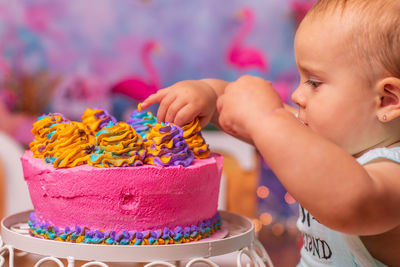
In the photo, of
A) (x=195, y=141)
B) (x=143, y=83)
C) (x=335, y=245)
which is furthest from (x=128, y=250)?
(x=143, y=83)

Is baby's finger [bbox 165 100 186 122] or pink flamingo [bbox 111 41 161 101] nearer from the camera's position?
baby's finger [bbox 165 100 186 122]

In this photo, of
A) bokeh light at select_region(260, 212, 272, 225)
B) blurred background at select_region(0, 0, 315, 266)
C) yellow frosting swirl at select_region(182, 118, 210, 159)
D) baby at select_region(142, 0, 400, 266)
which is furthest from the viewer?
bokeh light at select_region(260, 212, 272, 225)

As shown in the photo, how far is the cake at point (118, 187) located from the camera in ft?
3.11

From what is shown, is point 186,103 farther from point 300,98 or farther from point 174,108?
point 300,98

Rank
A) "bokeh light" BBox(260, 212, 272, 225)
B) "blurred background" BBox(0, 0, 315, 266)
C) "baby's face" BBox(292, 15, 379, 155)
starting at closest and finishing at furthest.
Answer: "baby's face" BBox(292, 15, 379, 155) < "blurred background" BBox(0, 0, 315, 266) < "bokeh light" BBox(260, 212, 272, 225)

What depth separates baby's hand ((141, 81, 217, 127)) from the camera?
1.11 m

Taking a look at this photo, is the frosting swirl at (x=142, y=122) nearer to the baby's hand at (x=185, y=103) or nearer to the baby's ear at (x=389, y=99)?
the baby's hand at (x=185, y=103)

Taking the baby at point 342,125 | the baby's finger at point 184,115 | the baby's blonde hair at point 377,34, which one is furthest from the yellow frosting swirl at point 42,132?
the baby's blonde hair at point 377,34

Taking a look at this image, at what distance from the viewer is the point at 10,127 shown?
8.91 ft

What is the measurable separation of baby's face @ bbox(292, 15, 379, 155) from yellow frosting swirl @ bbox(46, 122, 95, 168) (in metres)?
0.42

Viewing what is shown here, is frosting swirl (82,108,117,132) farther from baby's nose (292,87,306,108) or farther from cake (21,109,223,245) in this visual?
baby's nose (292,87,306,108)

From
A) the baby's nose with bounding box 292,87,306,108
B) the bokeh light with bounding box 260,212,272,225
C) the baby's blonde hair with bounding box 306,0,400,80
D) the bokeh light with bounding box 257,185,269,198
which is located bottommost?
the bokeh light with bounding box 260,212,272,225

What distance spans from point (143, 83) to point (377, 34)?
201 cm

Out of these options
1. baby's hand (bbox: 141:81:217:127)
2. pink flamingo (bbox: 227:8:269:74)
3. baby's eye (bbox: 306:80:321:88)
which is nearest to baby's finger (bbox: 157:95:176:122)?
baby's hand (bbox: 141:81:217:127)
